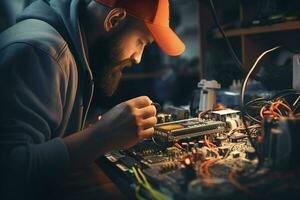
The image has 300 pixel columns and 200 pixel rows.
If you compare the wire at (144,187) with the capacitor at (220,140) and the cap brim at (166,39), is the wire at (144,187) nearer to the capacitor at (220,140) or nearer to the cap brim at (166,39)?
the capacitor at (220,140)

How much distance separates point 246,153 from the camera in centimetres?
88

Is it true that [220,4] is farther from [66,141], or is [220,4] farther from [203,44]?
[66,141]

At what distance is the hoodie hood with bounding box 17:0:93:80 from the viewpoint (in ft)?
3.55

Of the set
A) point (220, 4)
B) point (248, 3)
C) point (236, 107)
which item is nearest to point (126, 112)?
point (236, 107)

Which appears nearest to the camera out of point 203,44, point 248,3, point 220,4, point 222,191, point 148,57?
point 222,191

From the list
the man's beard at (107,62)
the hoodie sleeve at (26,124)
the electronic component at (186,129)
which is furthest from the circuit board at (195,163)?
the man's beard at (107,62)

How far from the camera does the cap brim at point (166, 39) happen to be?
113cm

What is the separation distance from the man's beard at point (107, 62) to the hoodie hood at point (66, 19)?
0.10 metres

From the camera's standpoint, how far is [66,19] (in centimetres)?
110

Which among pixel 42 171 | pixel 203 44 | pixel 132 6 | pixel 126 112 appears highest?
pixel 132 6

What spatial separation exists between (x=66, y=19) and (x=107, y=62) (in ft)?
0.78

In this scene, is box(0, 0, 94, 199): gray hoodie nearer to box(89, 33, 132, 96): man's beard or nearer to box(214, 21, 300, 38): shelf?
box(89, 33, 132, 96): man's beard

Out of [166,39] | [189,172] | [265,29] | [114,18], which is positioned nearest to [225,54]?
[265,29]

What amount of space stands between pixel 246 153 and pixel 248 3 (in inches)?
46.0
